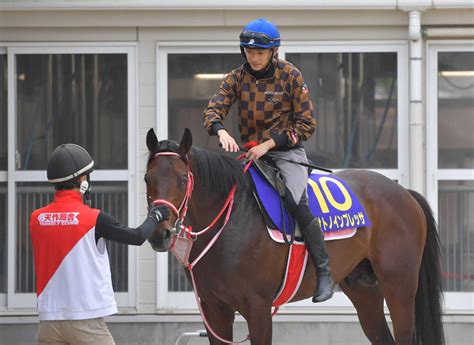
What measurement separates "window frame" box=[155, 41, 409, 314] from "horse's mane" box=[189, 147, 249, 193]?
11.3 ft

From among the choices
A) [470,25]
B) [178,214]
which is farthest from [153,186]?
[470,25]

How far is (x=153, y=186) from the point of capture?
566 centimetres

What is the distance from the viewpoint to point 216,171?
611cm

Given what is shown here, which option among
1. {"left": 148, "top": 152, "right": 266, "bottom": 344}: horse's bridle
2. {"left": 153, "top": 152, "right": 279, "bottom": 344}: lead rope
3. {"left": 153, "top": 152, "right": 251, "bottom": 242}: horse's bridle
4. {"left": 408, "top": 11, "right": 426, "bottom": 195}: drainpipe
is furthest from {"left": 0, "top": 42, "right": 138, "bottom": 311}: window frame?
{"left": 153, "top": 152, "right": 251, "bottom": 242}: horse's bridle

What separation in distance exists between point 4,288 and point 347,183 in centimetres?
401

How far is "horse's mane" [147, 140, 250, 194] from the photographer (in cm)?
602

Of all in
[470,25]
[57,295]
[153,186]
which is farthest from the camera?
[470,25]

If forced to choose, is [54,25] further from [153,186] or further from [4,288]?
[153,186]

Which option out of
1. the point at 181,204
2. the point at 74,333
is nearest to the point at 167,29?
the point at 181,204

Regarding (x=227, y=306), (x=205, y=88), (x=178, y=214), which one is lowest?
(x=227, y=306)

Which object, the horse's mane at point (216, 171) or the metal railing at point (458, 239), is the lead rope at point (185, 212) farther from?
the metal railing at point (458, 239)

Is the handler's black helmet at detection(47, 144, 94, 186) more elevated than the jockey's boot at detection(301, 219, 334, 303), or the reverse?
the handler's black helmet at detection(47, 144, 94, 186)

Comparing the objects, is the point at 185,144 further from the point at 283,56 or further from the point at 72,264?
the point at 283,56

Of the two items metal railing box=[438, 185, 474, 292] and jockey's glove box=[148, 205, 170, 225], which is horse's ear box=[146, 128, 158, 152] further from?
metal railing box=[438, 185, 474, 292]
